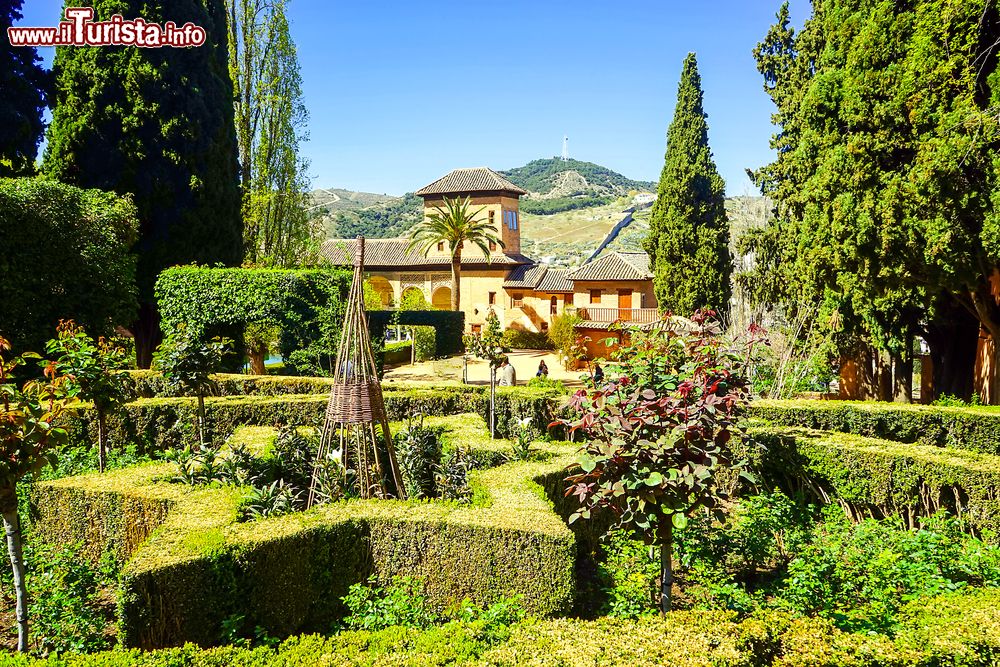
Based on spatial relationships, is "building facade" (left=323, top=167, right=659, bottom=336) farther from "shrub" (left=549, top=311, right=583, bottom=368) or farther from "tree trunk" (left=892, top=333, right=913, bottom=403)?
"tree trunk" (left=892, top=333, right=913, bottom=403)

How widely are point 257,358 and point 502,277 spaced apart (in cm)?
2229

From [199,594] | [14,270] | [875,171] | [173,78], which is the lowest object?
[199,594]

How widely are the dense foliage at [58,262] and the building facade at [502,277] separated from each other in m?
22.9

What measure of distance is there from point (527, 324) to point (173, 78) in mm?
25528

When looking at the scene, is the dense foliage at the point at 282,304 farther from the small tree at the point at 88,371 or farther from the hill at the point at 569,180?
the hill at the point at 569,180

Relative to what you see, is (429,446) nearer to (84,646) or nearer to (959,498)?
(84,646)

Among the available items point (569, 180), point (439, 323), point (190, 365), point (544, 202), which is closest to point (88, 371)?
point (190, 365)

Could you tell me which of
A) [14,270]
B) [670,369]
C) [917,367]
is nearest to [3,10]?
[14,270]

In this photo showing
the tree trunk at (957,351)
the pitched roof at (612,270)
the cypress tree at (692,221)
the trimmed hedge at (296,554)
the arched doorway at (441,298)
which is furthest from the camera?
the arched doorway at (441,298)

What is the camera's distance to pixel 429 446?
8.70 metres

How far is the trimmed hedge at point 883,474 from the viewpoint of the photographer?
7.34 metres

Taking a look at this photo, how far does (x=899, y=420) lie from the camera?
34.4 feet

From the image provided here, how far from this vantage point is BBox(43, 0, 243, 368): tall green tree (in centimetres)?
1788

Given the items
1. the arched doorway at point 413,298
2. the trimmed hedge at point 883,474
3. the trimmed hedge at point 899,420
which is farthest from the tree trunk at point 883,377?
the arched doorway at point 413,298
